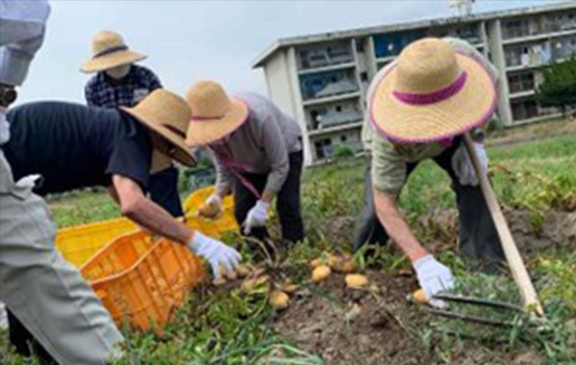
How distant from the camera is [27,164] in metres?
2.71

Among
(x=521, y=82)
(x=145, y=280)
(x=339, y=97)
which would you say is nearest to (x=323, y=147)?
(x=339, y=97)

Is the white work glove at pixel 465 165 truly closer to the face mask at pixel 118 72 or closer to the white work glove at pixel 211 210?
the white work glove at pixel 211 210

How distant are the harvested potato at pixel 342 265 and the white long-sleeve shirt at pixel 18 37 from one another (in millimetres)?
1201

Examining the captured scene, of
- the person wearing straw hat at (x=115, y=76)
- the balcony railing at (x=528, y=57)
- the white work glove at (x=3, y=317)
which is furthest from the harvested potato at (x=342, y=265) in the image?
the balcony railing at (x=528, y=57)

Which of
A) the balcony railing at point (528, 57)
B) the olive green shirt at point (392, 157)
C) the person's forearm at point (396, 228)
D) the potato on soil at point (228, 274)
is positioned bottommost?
the balcony railing at point (528, 57)

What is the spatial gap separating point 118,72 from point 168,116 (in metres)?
1.59

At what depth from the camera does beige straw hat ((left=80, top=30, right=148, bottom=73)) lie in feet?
13.7

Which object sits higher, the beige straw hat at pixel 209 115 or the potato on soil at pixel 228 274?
the beige straw hat at pixel 209 115

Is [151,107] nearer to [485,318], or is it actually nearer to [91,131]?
[91,131]

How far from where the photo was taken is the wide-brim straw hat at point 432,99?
231 cm

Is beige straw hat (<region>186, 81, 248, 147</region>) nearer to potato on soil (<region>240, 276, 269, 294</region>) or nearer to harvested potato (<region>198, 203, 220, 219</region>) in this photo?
harvested potato (<region>198, 203, 220, 219</region>)

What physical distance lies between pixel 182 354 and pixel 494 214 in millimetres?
1068

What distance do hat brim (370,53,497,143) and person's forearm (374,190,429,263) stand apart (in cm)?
36

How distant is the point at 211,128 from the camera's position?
3.36 m
